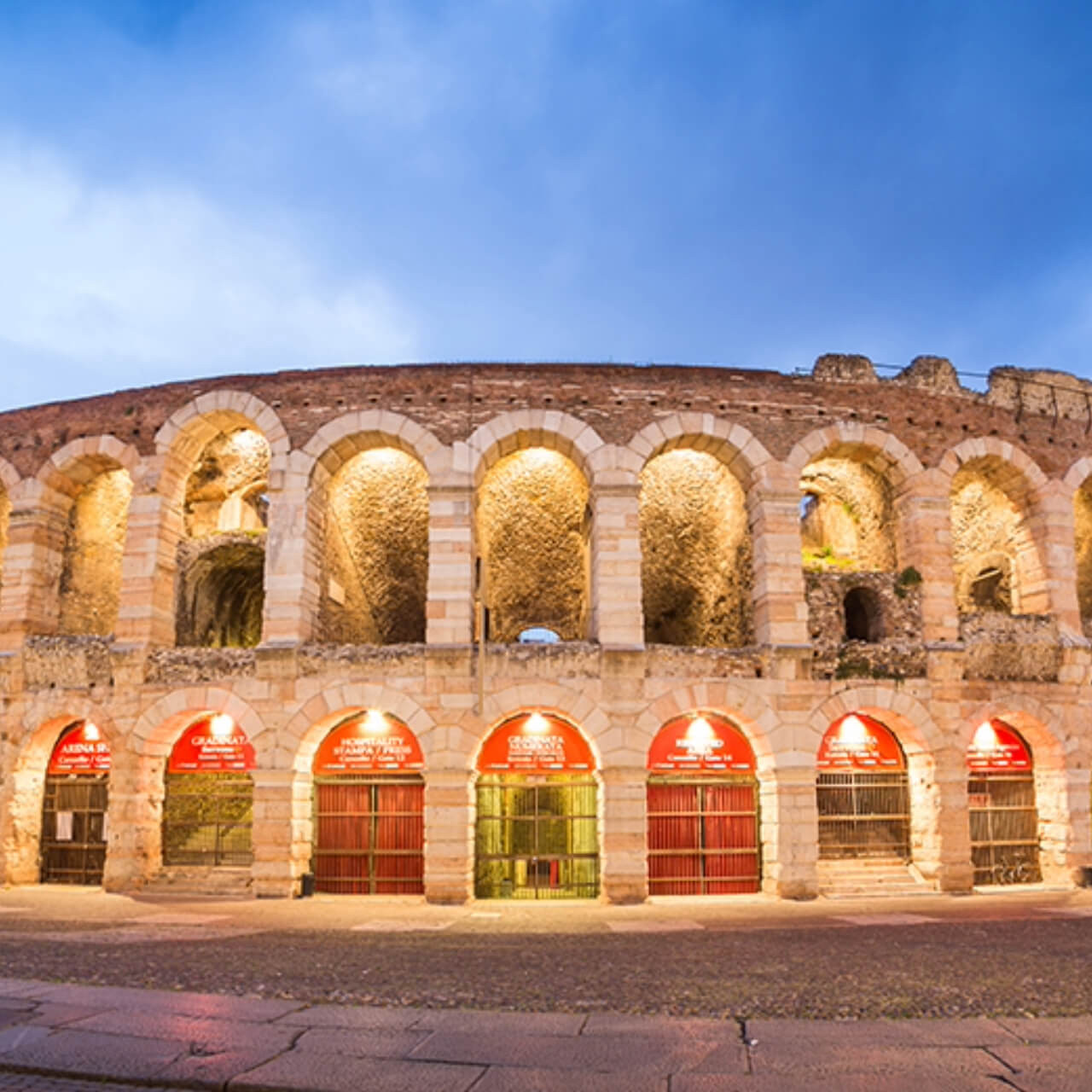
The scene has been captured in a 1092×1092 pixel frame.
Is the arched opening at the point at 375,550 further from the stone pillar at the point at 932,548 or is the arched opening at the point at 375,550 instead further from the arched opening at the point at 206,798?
the stone pillar at the point at 932,548

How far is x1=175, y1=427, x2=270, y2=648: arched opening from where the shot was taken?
17.0m

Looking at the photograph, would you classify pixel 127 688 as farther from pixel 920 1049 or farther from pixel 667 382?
pixel 920 1049

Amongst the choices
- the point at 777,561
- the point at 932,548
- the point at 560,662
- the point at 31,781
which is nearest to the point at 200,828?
the point at 31,781

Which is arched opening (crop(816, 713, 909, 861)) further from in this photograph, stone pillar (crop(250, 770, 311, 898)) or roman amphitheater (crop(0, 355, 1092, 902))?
stone pillar (crop(250, 770, 311, 898))

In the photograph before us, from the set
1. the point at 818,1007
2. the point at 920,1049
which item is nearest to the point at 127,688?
the point at 818,1007

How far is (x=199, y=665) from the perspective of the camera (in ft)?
50.1

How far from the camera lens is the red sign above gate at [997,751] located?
51.8 feet

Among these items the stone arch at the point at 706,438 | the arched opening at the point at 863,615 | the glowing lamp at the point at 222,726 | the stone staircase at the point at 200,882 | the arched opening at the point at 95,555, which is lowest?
the stone staircase at the point at 200,882

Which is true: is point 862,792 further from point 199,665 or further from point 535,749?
point 199,665

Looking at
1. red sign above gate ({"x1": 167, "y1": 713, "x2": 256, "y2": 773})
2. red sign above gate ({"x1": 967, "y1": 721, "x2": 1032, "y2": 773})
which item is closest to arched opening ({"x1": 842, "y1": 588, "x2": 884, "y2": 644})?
red sign above gate ({"x1": 967, "y1": 721, "x2": 1032, "y2": 773})

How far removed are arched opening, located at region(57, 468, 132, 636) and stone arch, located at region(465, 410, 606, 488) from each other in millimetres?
6876

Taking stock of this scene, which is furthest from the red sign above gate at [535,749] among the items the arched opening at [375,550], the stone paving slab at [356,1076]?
the stone paving slab at [356,1076]

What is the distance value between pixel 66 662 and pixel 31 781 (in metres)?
2.24

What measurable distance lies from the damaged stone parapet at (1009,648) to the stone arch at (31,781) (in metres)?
14.6
